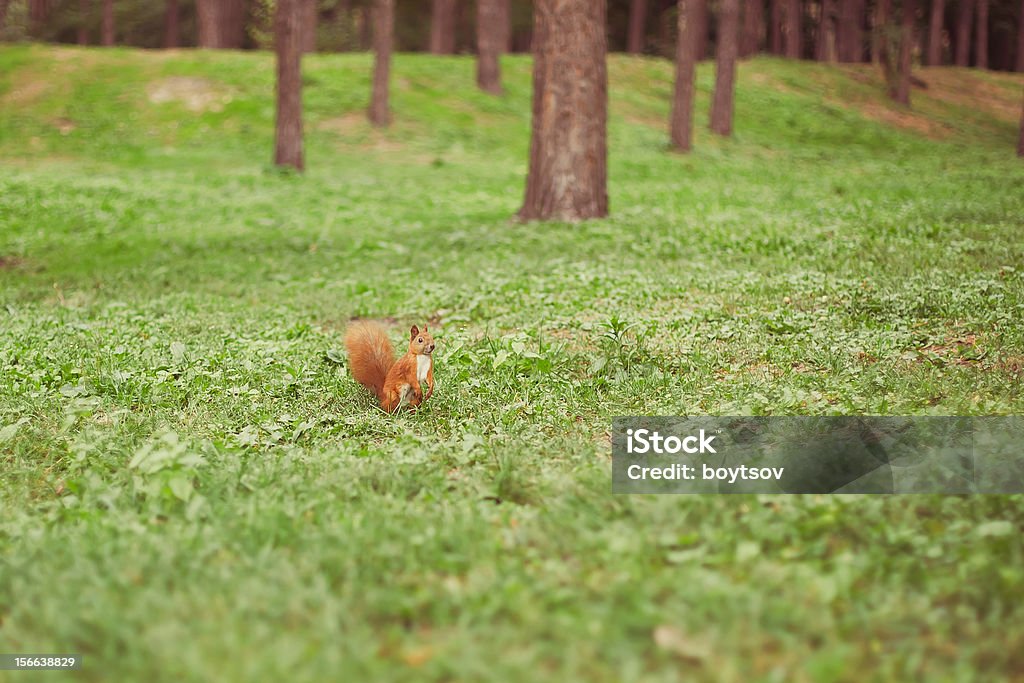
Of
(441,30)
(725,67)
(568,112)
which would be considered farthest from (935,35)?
(568,112)

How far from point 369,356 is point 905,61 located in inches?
1409

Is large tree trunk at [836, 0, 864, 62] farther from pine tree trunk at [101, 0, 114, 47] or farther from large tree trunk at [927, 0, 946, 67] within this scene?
pine tree trunk at [101, 0, 114, 47]

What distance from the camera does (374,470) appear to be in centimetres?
Answer: 447

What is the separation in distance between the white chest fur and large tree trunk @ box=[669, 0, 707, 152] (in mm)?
19569

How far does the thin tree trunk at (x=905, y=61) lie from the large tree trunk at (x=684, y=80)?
15.4 metres

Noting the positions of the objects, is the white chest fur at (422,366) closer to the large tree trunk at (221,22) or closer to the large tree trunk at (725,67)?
the large tree trunk at (725,67)

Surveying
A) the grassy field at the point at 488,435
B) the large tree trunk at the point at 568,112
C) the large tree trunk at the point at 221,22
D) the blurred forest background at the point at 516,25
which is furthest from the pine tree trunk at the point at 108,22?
the large tree trunk at the point at 568,112

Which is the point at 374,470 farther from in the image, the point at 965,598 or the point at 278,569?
the point at 965,598

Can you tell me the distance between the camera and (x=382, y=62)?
24625 millimetres

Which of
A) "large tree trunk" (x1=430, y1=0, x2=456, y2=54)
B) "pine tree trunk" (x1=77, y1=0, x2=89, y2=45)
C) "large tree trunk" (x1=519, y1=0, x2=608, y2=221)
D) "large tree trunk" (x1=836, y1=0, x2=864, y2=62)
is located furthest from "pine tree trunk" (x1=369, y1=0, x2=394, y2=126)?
"pine tree trunk" (x1=77, y1=0, x2=89, y2=45)

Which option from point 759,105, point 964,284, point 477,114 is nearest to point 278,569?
point 964,284

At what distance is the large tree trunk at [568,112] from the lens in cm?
1234

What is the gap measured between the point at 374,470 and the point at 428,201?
1198 centimetres

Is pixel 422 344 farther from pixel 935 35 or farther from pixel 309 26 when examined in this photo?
pixel 935 35
